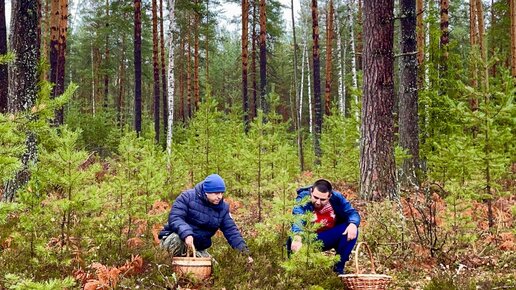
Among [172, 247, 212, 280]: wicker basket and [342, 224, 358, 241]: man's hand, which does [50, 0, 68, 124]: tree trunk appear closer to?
[172, 247, 212, 280]: wicker basket

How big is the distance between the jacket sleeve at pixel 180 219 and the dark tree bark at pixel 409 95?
5.57 m

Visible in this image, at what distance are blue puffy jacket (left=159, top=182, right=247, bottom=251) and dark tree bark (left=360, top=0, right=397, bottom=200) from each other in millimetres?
3022

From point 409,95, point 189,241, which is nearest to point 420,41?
point 409,95

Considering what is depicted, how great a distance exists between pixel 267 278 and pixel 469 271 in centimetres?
260

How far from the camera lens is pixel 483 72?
8711 mm

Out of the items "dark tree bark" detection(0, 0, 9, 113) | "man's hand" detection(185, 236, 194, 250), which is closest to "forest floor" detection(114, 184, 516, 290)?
"man's hand" detection(185, 236, 194, 250)

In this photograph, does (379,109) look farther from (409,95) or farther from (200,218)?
(200,218)

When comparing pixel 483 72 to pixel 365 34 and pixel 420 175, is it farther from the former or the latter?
pixel 420 175

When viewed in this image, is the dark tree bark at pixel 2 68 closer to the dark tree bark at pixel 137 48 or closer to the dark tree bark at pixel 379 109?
the dark tree bark at pixel 137 48

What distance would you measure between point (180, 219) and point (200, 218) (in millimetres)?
256

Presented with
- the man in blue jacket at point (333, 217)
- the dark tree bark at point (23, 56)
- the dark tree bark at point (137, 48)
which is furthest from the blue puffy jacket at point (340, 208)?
the dark tree bark at point (137, 48)

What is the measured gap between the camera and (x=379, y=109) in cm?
798

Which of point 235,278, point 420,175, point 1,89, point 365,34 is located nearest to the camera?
point 235,278

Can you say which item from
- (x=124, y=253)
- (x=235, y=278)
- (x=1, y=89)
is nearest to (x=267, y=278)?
(x=235, y=278)
